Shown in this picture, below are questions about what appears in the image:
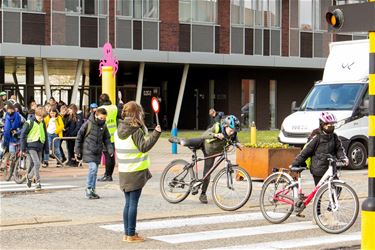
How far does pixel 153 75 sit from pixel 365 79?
2522 cm

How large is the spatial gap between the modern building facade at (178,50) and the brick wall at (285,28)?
56mm

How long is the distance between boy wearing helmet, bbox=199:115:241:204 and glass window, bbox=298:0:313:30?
3008 cm

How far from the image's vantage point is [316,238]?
9.32m

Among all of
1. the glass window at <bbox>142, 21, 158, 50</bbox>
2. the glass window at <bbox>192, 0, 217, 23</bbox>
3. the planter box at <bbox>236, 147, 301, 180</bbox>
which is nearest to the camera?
the planter box at <bbox>236, 147, 301, 180</bbox>

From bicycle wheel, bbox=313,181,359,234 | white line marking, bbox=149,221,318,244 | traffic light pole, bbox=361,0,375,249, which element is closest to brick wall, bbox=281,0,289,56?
white line marking, bbox=149,221,318,244

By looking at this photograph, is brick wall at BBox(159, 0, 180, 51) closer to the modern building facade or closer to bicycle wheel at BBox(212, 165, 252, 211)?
the modern building facade

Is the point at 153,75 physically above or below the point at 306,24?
below

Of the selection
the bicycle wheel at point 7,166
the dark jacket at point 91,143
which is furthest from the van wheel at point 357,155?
the bicycle wheel at point 7,166

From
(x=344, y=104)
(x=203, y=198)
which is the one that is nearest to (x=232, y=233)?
(x=203, y=198)

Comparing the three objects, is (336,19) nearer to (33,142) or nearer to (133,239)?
(133,239)

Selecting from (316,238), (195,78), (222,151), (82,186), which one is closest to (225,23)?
(195,78)

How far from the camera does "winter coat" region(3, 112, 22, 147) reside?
54.2 ft

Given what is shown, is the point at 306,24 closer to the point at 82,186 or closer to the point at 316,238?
the point at 82,186

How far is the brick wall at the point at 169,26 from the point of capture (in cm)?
3534
